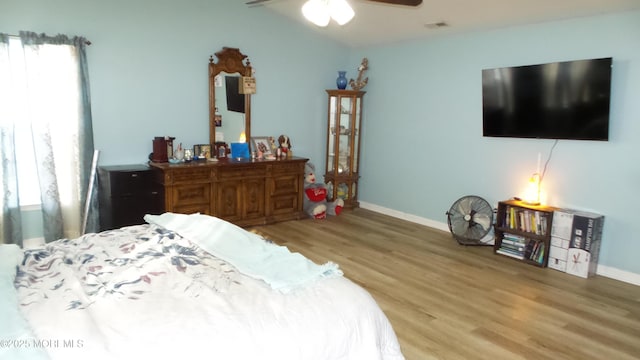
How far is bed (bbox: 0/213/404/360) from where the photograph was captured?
1.46 meters

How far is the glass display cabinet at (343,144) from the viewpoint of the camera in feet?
19.6

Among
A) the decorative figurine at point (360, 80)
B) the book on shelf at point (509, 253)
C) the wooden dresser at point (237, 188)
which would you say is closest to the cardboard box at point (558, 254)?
the book on shelf at point (509, 253)

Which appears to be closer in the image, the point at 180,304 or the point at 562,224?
the point at 180,304

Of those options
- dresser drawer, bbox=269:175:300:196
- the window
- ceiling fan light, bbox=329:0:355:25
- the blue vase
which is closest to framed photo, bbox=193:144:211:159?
dresser drawer, bbox=269:175:300:196

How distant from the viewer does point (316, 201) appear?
564 cm

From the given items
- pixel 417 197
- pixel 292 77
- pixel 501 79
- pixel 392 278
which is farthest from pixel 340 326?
pixel 292 77

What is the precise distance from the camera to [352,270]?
3859 millimetres

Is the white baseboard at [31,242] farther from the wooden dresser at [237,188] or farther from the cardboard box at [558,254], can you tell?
the cardboard box at [558,254]

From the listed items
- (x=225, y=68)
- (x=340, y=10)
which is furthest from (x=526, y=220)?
(x=225, y=68)

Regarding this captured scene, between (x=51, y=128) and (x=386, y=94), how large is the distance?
3.93m

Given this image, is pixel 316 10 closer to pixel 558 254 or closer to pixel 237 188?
pixel 237 188

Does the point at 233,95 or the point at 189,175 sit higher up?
the point at 233,95

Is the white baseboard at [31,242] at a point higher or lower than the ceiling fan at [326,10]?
lower

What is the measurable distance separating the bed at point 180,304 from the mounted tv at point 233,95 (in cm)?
312
